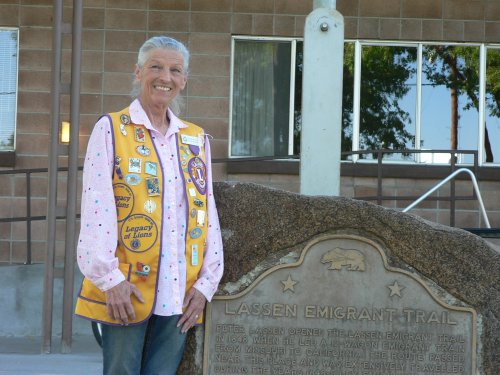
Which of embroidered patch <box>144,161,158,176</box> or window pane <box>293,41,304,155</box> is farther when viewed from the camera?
window pane <box>293,41,304,155</box>

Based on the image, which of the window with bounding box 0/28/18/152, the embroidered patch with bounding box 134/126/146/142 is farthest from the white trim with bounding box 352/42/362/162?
the embroidered patch with bounding box 134/126/146/142

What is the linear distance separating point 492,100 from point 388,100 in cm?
120

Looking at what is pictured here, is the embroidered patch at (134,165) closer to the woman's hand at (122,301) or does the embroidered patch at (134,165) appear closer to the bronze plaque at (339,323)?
the woman's hand at (122,301)

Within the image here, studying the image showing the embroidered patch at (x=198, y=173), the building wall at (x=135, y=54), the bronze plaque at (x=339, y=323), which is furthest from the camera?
the building wall at (x=135, y=54)

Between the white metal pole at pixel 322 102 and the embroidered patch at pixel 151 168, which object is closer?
the embroidered patch at pixel 151 168

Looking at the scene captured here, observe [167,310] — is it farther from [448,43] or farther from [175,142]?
[448,43]

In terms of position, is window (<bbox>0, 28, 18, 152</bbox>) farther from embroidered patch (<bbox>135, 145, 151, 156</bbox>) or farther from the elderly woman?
embroidered patch (<bbox>135, 145, 151, 156</bbox>)

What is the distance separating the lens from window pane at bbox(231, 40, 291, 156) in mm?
11422

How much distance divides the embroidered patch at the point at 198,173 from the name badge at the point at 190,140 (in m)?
0.07

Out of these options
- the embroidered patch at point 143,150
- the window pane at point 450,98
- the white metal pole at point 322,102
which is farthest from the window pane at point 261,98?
the embroidered patch at point 143,150

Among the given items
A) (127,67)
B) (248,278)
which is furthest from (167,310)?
(127,67)

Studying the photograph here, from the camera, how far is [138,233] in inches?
161

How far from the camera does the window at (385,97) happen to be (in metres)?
11.4

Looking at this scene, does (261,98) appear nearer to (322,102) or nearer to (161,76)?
(322,102)
